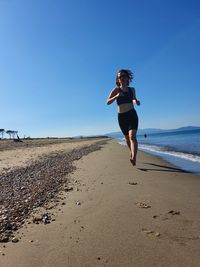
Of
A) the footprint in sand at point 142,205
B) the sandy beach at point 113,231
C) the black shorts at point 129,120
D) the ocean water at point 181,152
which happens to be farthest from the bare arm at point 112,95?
the footprint in sand at point 142,205

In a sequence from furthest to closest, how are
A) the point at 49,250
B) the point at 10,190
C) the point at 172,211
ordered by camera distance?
the point at 10,190, the point at 172,211, the point at 49,250

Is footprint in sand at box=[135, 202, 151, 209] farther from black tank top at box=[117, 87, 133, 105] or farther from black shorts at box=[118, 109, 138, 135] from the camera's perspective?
black tank top at box=[117, 87, 133, 105]

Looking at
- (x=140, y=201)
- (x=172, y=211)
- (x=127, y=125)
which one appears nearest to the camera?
(x=172, y=211)

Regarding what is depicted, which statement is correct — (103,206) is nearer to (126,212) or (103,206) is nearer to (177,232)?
(126,212)

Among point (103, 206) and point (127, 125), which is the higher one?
point (127, 125)

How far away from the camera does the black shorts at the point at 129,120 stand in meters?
8.80

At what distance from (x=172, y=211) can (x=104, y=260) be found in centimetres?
159

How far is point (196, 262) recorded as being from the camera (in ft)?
8.82

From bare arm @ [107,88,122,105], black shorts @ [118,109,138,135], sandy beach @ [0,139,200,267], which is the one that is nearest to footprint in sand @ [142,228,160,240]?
sandy beach @ [0,139,200,267]

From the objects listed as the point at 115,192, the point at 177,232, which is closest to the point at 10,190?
the point at 115,192

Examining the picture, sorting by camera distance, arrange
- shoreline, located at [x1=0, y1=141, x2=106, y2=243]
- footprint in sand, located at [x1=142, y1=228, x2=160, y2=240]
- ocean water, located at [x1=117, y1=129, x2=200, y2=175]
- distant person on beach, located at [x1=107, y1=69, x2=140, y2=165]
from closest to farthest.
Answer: footprint in sand, located at [x1=142, y1=228, x2=160, y2=240] < shoreline, located at [x1=0, y1=141, x2=106, y2=243] < distant person on beach, located at [x1=107, y1=69, x2=140, y2=165] < ocean water, located at [x1=117, y1=129, x2=200, y2=175]

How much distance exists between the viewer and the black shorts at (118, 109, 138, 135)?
8805 mm

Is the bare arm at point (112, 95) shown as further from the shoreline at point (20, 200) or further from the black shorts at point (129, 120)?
the shoreline at point (20, 200)

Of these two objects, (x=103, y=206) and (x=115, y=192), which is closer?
(x=103, y=206)
